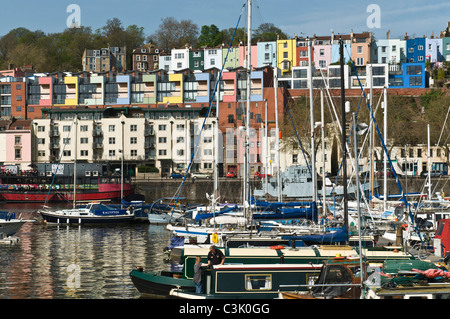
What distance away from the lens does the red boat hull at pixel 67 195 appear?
9038 cm

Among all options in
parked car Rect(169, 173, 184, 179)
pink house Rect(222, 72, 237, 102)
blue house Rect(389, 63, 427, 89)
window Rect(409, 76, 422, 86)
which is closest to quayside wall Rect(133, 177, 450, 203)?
parked car Rect(169, 173, 184, 179)

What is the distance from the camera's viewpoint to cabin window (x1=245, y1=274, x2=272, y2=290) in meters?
24.1

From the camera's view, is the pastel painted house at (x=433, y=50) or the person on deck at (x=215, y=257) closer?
the person on deck at (x=215, y=257)

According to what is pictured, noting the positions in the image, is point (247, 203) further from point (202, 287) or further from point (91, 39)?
point (91, 39)

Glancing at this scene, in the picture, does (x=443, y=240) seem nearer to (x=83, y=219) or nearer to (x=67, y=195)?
(x=83, y=219)

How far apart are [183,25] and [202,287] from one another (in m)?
167

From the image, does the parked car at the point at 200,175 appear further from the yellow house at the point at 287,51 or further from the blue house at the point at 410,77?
the yellow house at the point at 287,51

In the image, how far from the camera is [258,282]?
79.5 feet

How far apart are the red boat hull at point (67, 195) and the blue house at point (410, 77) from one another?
58.9 metres

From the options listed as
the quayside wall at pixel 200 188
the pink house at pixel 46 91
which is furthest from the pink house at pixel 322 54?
the pink house at pixel 46 91

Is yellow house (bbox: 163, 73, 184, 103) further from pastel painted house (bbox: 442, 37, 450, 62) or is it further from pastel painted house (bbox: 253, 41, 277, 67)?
pastel painted house (bbox: 442, 37, 450, 62)

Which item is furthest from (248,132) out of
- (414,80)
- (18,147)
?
(414,80)

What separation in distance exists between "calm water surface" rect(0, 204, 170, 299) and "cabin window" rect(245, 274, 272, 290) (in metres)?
6.65

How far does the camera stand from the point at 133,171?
109 m
